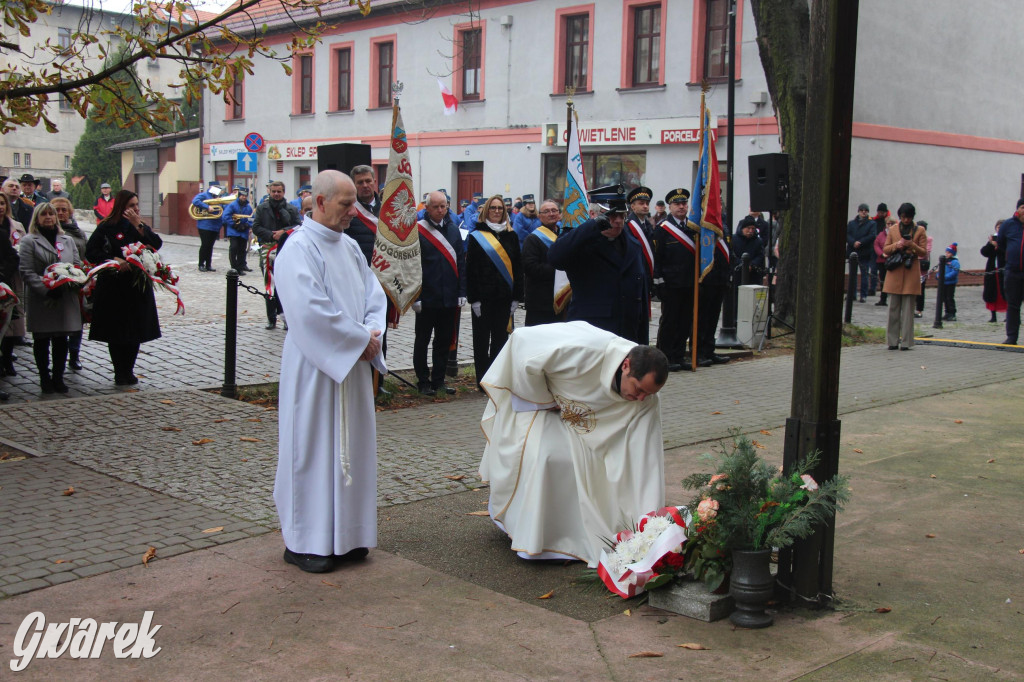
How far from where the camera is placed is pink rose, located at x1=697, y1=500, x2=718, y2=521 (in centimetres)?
479

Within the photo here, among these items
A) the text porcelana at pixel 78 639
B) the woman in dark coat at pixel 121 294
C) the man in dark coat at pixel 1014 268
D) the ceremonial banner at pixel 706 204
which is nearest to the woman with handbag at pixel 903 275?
the man in dark coat at pixel 1014 268

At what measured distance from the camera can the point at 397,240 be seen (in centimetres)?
970

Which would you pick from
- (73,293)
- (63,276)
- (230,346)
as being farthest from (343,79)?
(230,346)

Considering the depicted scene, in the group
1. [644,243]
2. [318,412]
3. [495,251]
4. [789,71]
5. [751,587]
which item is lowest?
[751,587]

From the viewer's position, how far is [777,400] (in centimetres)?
1074

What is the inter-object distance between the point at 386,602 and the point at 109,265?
20.4ft

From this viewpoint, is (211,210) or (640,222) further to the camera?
(211,210)

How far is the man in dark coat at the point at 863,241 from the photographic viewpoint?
21828 millimetres

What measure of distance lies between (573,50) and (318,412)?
951 inches

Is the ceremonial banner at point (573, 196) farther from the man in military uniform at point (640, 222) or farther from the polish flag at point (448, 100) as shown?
the polish flag at point (448, 100)

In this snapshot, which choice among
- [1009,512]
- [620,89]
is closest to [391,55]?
[620,89]

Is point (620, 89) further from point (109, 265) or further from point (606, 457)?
point (606, 457)

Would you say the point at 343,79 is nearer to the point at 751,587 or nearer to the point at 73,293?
the point at 73,293

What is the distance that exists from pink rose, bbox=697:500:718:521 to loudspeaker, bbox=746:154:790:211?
9.04m
